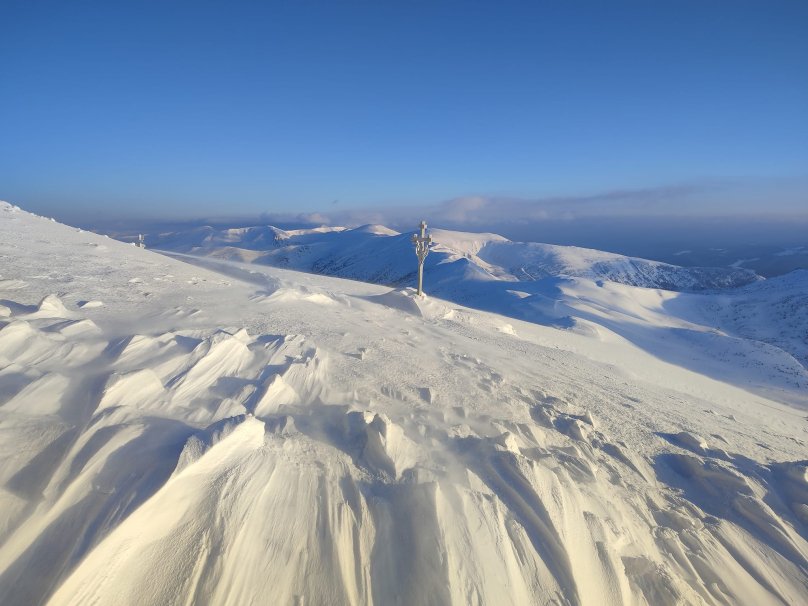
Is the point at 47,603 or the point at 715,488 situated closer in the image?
the point at 47,603

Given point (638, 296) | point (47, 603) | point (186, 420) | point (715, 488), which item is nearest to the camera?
point (47, 603)

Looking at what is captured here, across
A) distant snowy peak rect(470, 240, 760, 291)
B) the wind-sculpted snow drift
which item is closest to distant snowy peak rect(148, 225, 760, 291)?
distant snowy peak rect(470, 240, 760, 291)

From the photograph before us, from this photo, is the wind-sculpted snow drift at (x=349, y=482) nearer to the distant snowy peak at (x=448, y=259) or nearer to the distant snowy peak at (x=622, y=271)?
the distant snowy peak at (x=448, y=259)

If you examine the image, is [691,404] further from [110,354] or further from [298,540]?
[110,354]

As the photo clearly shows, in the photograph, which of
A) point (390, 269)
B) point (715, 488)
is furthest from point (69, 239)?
point (390, 269)

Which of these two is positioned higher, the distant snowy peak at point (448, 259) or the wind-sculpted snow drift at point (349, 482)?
the wind-sculpted snow drift at point (349, 482)

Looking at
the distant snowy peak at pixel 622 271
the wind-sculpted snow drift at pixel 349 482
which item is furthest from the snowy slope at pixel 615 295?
the wind-sculpted snow drift at pixel 349 482
